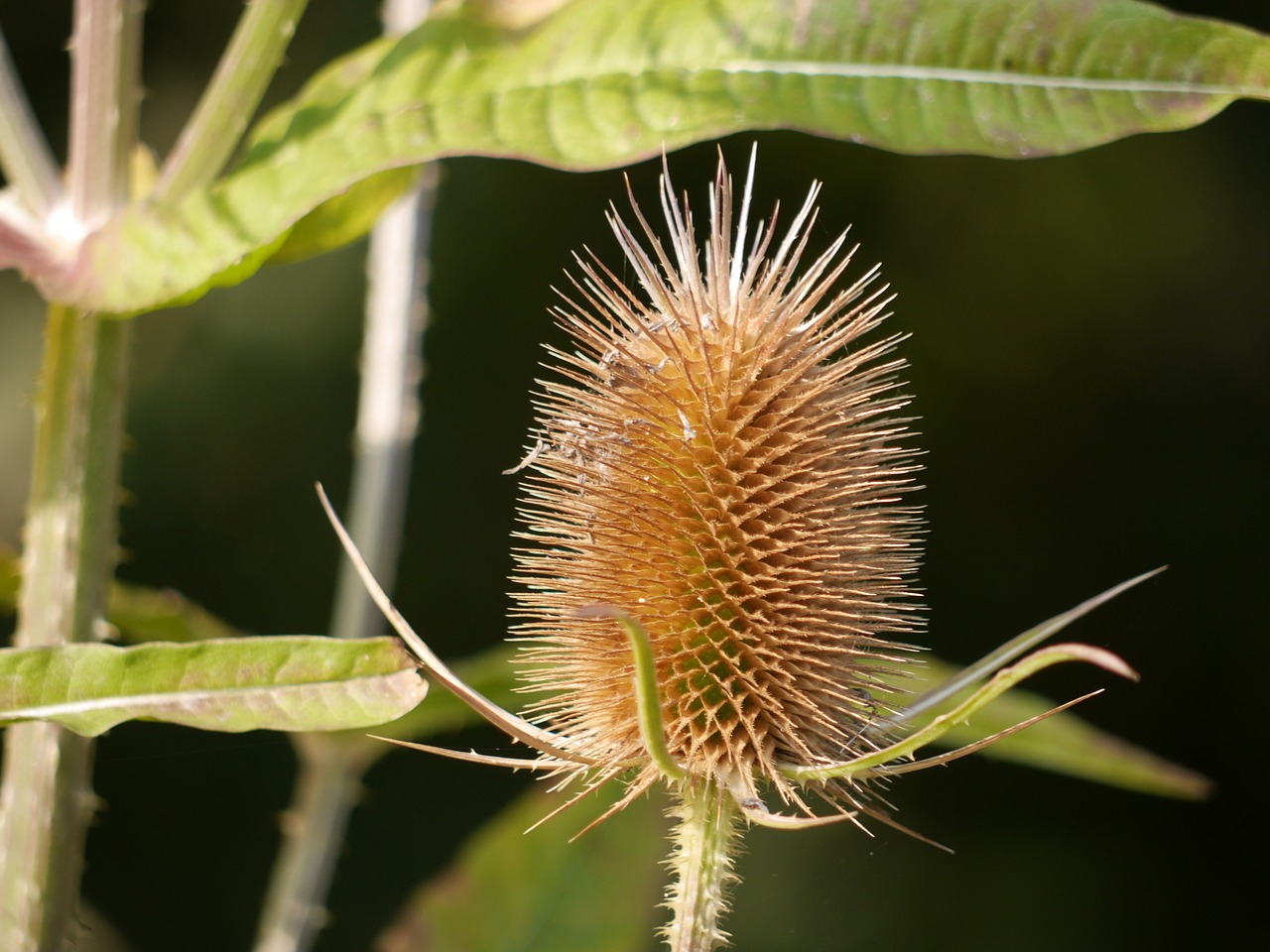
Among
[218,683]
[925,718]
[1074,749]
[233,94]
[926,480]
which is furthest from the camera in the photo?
[926,480]

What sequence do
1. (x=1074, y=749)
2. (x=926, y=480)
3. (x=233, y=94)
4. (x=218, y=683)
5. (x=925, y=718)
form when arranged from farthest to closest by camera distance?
(x=926, y=480)
(x=1074, y=749)
(x=925, y=718)
(x=233, y=94)
(x=218, y=683)

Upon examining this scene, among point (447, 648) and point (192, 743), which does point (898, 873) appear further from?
point (192, 743)

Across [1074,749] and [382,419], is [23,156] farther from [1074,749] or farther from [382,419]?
[1074,749]

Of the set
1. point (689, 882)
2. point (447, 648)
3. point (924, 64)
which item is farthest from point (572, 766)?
point (447, 648)

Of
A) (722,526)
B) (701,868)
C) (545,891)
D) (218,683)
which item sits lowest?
(545,891)

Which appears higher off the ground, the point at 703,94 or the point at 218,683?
the point at 703,94

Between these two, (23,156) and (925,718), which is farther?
(925,718)

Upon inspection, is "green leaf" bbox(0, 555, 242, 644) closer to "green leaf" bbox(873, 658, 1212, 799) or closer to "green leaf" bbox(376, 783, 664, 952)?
"green leaf" bbox(376, 783, 664, 952)

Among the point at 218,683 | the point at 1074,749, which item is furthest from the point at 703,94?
the point at 1074,749
